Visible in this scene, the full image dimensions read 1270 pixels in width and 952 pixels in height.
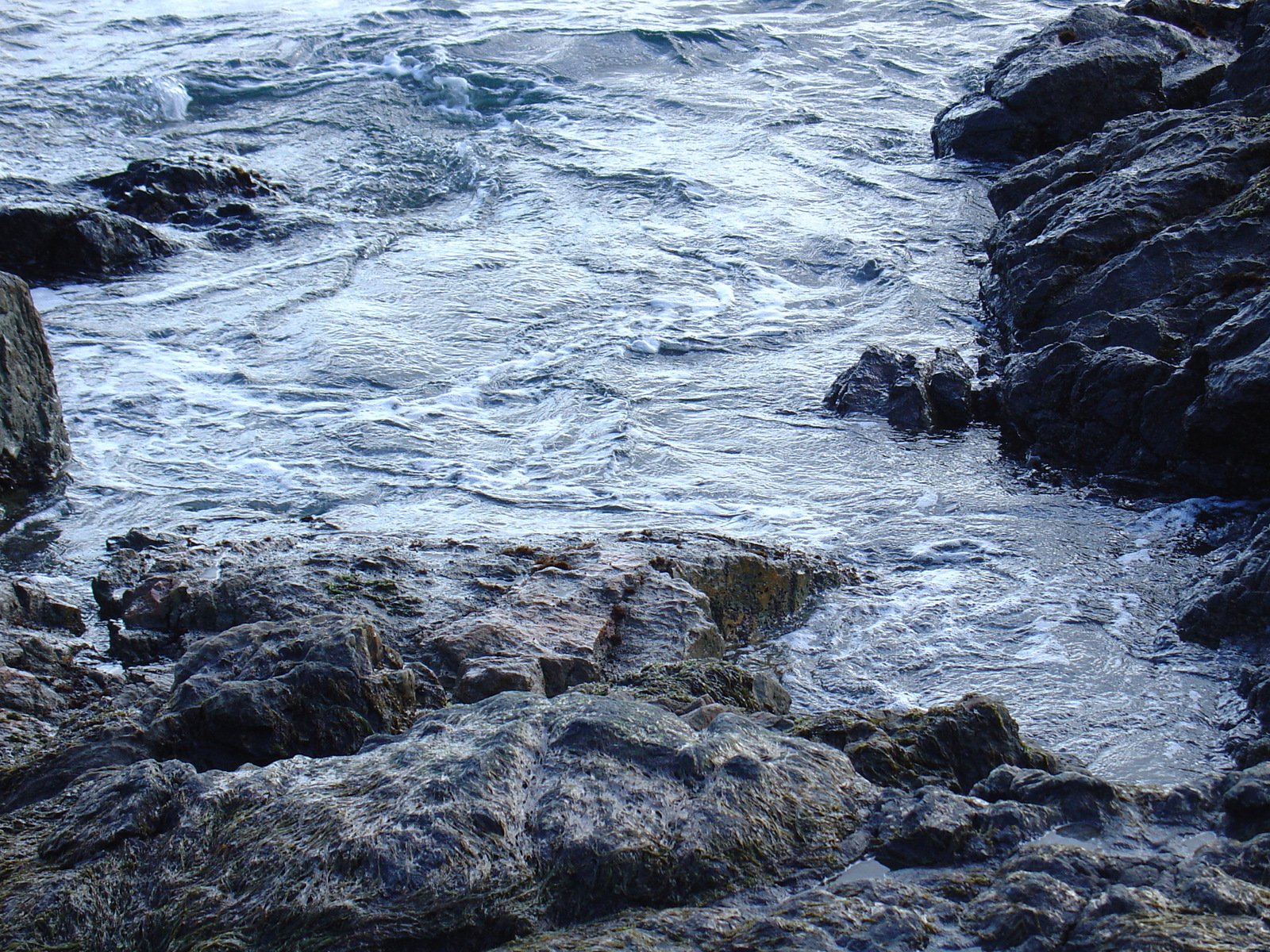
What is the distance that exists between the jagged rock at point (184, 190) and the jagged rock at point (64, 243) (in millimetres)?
849

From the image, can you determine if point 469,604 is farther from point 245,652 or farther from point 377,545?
point 245,652

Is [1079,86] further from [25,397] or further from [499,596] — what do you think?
[25,397]

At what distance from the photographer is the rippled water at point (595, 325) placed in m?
4.91

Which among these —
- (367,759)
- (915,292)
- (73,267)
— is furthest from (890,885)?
(73,267)

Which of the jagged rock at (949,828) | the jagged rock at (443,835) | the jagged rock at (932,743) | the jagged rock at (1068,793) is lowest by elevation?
the jagged rock at (932,743)

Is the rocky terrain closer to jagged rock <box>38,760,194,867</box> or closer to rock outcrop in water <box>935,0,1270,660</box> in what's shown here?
rock outcrop in water <box>935,0,1270,660</box>

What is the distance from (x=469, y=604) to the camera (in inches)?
177

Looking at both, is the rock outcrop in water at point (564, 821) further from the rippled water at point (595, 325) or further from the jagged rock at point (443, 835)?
the rippled water at point (595, 325)

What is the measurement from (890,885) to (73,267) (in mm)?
8929

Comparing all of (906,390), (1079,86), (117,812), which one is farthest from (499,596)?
(1079,86)

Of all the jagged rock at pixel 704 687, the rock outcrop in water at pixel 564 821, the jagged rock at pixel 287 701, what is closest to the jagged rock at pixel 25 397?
the rock outcrop in water at pixel 564 821

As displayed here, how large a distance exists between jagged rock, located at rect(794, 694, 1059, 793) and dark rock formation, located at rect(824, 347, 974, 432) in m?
3.51

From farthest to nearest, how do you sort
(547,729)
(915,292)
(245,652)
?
(915,292) → (245,652) → (547,729)

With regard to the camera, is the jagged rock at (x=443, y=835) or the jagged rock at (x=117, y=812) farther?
the jagged rock at (x=117, y=812)
